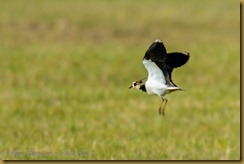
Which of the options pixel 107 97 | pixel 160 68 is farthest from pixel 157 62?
pixel 107 97

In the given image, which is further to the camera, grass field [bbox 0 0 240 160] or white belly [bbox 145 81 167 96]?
grass field [bbox 0 0 240 160]

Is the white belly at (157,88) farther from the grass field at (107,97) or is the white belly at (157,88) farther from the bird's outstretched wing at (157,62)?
the grass field at (107,97)

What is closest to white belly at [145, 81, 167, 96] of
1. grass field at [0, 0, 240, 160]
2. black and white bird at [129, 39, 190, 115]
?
black and white bird at [129, 39, 190, 115]

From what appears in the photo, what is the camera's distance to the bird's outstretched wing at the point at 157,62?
3596mm

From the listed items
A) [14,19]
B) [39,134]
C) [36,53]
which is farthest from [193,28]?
[39,134]

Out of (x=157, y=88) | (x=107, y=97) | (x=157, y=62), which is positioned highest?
(x=157, y=62)

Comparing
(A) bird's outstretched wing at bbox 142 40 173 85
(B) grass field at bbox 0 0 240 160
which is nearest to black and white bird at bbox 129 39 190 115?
(A) bird's outstretched wing at bbox 142 40 173 85

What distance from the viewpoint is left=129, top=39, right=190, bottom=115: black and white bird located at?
3600mm

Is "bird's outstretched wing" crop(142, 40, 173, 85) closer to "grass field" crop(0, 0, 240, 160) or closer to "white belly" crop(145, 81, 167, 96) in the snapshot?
"white belly" crop(145, 81, 167, 96)

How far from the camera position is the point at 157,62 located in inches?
143

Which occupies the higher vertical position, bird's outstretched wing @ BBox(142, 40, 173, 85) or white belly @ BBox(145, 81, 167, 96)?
bird's outstretched wing @ BBox(142, 40, 173, 85)

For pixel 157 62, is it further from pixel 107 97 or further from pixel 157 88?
pixel 107 97

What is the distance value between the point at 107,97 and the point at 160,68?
1195cm

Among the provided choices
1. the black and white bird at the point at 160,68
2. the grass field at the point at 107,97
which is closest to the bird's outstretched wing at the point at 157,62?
the black and white bird at the point at 160,68
